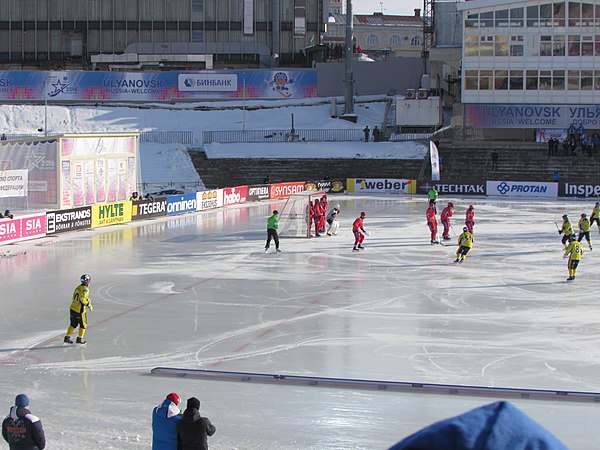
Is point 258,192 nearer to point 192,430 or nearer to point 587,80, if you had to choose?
point 587,80

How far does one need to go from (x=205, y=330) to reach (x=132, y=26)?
6380cm

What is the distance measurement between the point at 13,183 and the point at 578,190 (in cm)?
3005

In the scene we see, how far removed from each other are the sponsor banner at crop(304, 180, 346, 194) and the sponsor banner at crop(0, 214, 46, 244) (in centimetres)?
2159

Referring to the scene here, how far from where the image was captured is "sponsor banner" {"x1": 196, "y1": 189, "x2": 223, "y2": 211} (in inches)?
1619

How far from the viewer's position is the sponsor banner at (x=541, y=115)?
2275 inches

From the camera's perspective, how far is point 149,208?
37.2m

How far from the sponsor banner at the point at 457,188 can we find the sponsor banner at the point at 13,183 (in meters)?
25.7

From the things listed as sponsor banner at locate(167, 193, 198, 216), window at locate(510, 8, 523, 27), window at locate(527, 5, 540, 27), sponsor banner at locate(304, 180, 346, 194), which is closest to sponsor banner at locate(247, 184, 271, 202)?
sponsor banner at locate(304, 180, 346, 194)

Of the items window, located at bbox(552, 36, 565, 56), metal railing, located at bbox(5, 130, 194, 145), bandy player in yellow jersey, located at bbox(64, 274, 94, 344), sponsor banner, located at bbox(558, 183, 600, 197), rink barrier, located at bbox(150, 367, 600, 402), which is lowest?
rink barrier, located at bbox(150, 367, 600, 402)

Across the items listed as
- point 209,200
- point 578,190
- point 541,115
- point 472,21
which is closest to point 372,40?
point 472,21

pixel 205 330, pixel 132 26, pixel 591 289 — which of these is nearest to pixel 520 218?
pixel 591 289

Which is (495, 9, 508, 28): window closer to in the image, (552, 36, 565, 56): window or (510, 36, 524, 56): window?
(510, 36, 524, 56): window

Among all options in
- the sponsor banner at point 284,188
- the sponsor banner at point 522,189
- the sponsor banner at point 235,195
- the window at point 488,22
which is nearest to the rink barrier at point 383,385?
the sponsor banner at point 235,195

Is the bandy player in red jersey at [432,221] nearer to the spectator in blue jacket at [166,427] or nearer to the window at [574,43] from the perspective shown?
the spectator in blue jacket at [166,427]
